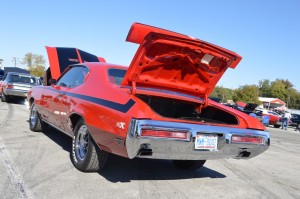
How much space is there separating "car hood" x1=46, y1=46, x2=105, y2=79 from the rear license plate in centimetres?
535

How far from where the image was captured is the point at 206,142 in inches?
155

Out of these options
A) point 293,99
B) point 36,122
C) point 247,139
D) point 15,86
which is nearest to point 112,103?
point 247,139

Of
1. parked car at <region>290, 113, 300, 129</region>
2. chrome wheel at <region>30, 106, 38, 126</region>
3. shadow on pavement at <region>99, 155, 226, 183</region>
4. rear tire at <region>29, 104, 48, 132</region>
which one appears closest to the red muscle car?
shadow on pavement at <region>99, 155, 226, 183</region>

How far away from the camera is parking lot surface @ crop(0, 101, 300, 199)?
3734mm

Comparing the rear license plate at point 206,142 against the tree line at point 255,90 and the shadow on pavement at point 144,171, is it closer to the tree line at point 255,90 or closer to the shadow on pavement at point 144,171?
the shadow on pavement at point 144,171

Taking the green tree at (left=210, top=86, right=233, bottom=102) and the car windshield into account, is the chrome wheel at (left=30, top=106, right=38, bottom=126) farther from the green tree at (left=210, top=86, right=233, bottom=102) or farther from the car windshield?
the green tree at (left=210, top=86, right=233, bottom=102)

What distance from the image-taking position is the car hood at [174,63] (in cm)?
366

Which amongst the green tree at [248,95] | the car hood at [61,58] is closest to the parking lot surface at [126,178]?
the car hood at [61,58]

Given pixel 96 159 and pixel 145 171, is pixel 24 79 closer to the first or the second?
→ pixel 145 171

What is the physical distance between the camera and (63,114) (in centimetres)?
507

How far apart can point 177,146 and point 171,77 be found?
1109 mm

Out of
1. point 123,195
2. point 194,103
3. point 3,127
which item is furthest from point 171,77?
point 3,127

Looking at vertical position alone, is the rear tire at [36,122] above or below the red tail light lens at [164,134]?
below

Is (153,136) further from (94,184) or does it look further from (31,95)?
(31,95)
